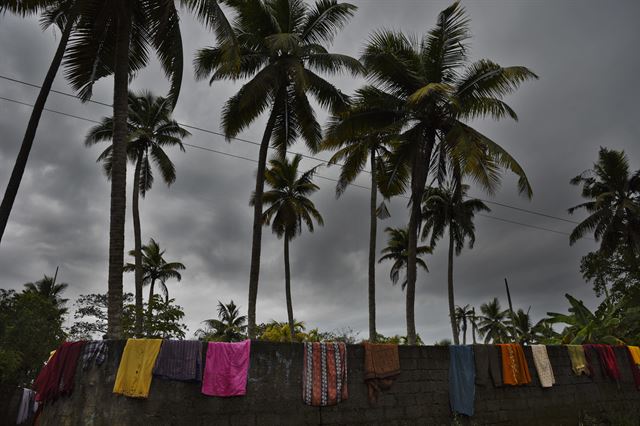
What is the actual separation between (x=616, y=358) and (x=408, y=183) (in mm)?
8832

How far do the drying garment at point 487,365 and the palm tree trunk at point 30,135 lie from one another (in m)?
11.0

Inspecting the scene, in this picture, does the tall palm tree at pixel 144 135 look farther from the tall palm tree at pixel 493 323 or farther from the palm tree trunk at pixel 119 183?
the tall palm tree at pixel 493 323

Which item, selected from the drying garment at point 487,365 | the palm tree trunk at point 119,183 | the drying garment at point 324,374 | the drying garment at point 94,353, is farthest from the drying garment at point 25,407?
the drying garment at point 487,365

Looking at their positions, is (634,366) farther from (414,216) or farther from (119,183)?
(119,183)

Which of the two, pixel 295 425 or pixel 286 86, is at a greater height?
pixel 286 86

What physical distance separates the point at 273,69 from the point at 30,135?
21.8 ft

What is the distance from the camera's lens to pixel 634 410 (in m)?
13.9

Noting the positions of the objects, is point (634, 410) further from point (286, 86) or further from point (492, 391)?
point (286, 86)

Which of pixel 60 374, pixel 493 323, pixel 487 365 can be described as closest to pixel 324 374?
pixel 60 374

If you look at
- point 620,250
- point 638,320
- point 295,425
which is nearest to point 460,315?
point 620,250

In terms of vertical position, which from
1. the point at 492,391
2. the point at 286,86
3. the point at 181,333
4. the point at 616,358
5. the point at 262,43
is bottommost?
the point at 492,391

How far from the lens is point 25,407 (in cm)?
1505

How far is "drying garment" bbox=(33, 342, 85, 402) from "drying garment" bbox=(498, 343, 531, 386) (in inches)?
372

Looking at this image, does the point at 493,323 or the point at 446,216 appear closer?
the point at 446,216
